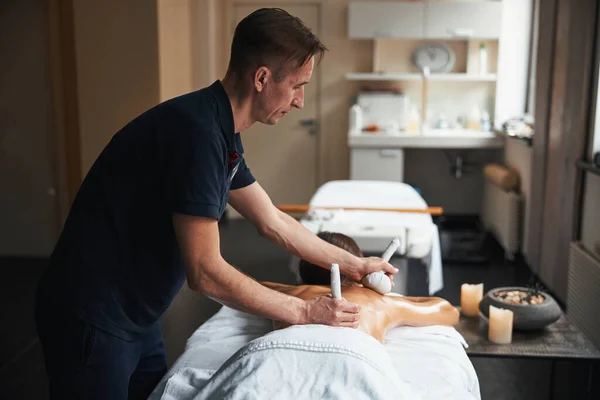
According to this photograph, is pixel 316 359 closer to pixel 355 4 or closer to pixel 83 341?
pixel 83 341

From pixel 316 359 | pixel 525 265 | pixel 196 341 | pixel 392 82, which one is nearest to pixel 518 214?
pixel 525 265

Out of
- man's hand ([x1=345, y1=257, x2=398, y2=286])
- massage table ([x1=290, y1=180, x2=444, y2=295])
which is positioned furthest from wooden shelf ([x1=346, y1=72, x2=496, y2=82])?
man's hand ([x1=345, y1=257, x2=398, y2=286])

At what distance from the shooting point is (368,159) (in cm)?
527

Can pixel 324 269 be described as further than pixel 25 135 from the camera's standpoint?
No

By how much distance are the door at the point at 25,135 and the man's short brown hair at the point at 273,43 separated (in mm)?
3360

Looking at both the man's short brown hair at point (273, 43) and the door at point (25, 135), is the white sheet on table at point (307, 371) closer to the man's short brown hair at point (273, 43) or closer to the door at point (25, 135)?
the man's short brown hair at point (273, 43)

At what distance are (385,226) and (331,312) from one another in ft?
5.38

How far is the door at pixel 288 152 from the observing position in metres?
5.81

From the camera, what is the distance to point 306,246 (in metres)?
1.76

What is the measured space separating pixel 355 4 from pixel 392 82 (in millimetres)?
705

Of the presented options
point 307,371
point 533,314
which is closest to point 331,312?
point 307,371

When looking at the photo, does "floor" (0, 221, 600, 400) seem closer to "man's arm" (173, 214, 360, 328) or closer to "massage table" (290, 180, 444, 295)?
"massage table" (290, 180, 444, 295)

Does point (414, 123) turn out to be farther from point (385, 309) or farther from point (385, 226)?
point (385, 309)

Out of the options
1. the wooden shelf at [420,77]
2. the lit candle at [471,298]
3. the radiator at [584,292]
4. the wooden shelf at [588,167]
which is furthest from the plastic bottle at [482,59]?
the lit candle at [471,298]
